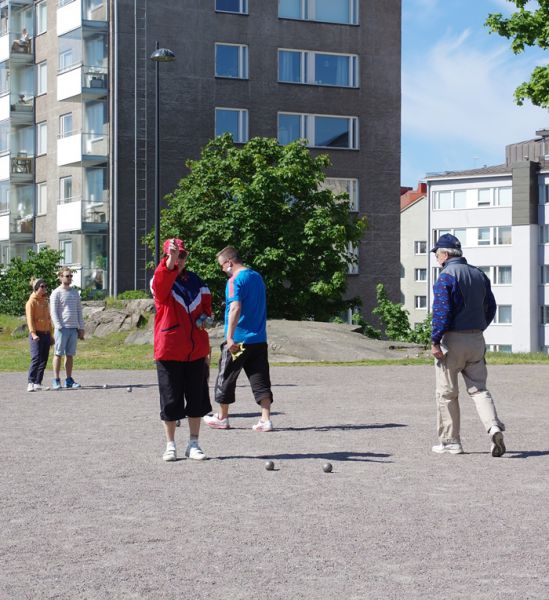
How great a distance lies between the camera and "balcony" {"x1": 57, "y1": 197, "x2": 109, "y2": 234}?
173ft

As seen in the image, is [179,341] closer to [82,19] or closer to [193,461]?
[193,461]

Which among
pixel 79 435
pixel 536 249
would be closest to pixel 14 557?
pixel 79 435

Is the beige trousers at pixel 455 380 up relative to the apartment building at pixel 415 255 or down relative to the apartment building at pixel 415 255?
down

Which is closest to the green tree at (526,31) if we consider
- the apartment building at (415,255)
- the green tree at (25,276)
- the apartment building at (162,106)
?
the green tree at (25,276)

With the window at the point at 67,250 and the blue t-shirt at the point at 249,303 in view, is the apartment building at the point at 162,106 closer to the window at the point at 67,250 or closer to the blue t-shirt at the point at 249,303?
the window at the point at 67,250

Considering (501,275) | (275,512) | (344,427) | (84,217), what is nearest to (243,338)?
(344,427)

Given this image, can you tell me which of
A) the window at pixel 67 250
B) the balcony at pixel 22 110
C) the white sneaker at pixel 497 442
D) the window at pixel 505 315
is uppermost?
the balcony at pixel 22 110

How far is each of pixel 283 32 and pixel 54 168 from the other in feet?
39.1

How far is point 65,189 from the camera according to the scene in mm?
55500

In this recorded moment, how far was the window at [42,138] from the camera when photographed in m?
57.5

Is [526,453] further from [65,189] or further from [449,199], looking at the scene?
[449,199]

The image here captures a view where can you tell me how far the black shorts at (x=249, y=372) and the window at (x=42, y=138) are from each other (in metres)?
45.5

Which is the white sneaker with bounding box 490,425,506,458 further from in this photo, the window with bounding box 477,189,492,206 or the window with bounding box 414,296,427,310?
the window with bounding box 414,296,427,310

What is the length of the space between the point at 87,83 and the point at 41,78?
20.2 ft
